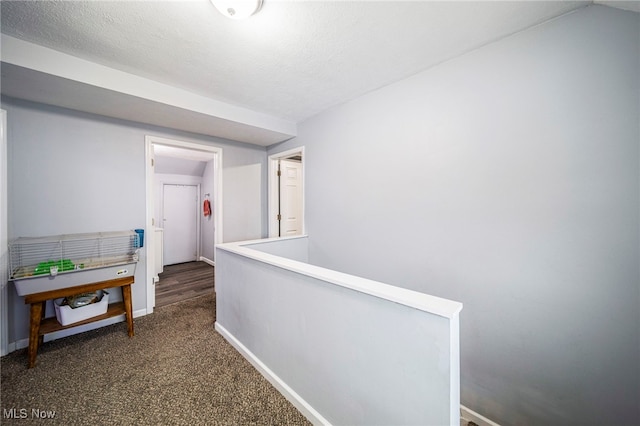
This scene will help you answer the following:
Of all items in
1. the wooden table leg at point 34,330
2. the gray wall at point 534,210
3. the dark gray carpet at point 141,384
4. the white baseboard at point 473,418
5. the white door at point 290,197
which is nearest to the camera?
the gray wall at point 534,210

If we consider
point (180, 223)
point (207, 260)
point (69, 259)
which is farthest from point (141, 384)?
point (180, 223)

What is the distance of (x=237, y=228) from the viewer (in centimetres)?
350

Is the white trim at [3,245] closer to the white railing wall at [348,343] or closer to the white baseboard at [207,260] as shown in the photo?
the white railing wall at [348,343]

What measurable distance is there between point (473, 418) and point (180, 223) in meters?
5.72

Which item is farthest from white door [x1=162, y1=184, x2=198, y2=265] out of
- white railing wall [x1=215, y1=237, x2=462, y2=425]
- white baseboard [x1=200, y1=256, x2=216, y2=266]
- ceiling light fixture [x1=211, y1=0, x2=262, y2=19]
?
ceiling light fixture [x1=211, y1=0, x2=262, y2=19]

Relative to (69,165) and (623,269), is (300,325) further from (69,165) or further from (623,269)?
(69,165)

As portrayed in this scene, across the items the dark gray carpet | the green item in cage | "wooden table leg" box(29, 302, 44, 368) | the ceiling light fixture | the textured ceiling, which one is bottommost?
the dark gray carpet

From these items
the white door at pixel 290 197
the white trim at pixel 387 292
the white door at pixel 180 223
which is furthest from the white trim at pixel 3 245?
the white door at pixel 180 223

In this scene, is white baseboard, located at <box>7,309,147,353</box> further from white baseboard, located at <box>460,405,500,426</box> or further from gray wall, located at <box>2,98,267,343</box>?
white baseboard, located at <box>460,405,500,426</box>

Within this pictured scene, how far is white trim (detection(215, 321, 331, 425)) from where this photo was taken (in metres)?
1.39

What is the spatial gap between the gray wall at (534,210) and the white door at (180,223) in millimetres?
4895

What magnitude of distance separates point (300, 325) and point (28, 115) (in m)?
3.09

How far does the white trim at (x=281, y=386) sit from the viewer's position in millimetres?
1394

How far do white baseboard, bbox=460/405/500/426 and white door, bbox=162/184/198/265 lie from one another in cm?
547
